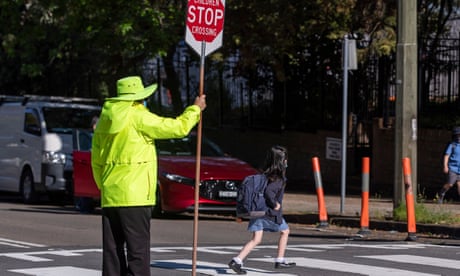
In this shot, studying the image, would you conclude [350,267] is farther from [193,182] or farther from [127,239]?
[193,182]

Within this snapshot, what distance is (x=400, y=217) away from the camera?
1753 centimetres

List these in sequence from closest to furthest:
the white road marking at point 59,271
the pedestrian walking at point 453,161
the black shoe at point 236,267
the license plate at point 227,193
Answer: the white road marking at point 59,271 < the black shoe at point 236,267 < the license plate at point 227,193 < the pedestrian walking at point 453,161

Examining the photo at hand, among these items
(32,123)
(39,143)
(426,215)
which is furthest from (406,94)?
(32,123)

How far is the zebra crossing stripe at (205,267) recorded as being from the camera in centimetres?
1165

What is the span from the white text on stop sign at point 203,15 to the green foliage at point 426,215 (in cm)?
739

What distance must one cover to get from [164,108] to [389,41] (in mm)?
9598

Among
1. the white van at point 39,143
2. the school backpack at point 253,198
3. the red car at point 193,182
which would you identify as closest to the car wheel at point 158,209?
the red car at point 193,182

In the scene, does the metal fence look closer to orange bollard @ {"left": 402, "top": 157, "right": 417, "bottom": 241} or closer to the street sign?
orange bollard @ {"left": 402, "top": 157, "right": 417, "bottom": 241}

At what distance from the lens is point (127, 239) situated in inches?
329

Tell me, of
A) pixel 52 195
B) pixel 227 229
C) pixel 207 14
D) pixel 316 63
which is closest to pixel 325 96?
pixel 316 63

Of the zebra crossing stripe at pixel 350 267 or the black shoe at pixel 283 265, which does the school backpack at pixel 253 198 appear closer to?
the black shoe at pixel 283 265

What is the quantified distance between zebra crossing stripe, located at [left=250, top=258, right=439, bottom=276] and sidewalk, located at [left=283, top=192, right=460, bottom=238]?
4342 mm

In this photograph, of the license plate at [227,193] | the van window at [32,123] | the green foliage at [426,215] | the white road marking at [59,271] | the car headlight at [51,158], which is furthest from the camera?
the van window at [32,123]

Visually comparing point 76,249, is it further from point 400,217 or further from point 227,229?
point 400,217
